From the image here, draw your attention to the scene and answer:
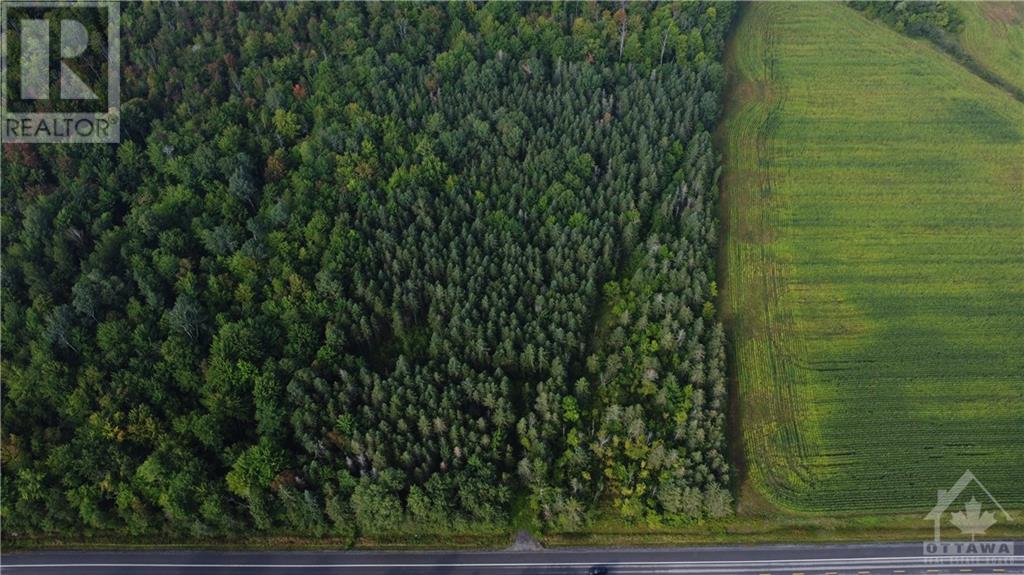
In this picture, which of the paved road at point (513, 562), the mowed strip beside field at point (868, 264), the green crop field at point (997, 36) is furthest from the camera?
the green crop field at point (997, 36)

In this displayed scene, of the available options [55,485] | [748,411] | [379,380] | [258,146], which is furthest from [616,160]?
[55,485]

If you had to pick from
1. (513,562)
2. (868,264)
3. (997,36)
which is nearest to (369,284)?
(513,562)

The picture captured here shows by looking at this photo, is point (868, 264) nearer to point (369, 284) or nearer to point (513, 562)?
point (513, 562)

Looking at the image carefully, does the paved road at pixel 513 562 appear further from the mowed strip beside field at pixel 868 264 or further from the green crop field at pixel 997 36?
the green crop field at pixel 997 36

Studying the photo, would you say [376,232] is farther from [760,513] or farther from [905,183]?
[905,183]

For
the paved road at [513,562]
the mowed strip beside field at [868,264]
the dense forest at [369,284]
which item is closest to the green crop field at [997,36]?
the mowed strip beside field at [868,264]

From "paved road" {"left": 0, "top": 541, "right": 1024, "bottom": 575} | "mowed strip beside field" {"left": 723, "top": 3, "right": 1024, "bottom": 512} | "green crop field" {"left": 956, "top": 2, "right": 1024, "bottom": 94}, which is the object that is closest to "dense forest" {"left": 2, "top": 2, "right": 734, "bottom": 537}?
"paved road" {"left": 0, "top": 541, "right": 1024, "bottom": 575}
